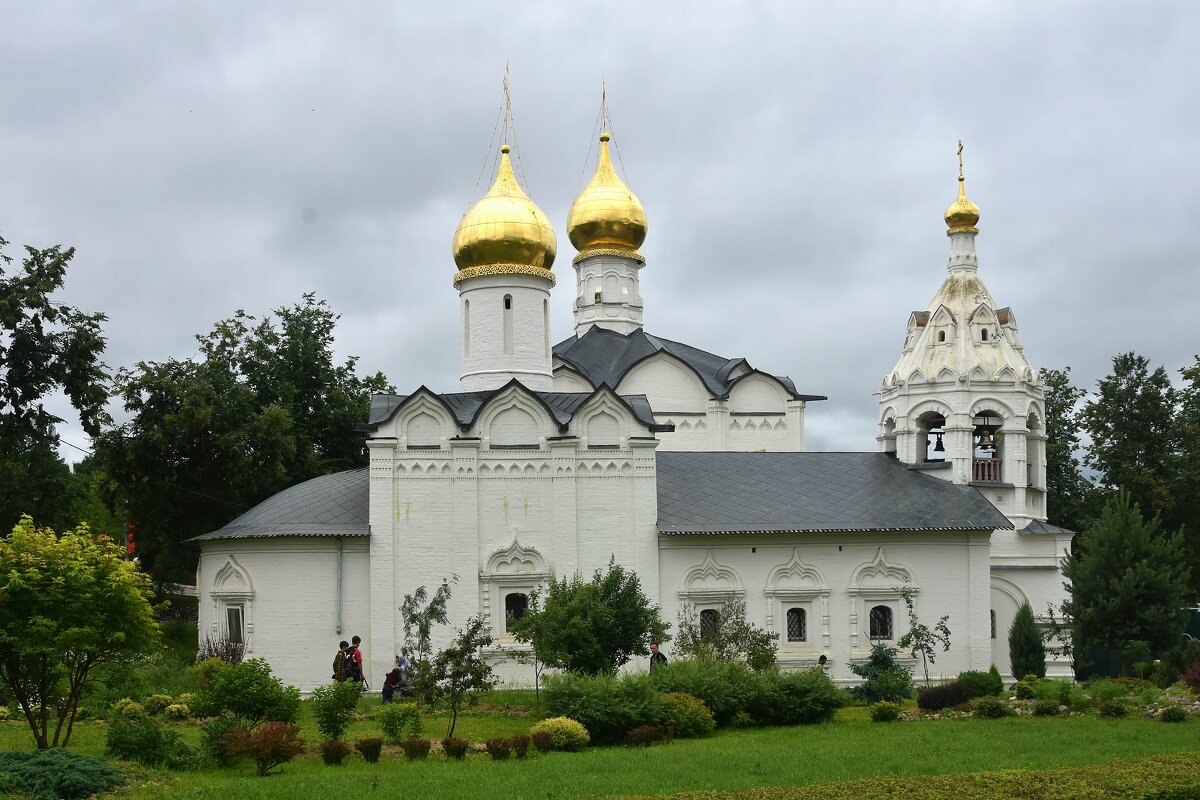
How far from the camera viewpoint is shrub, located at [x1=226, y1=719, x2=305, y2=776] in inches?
494

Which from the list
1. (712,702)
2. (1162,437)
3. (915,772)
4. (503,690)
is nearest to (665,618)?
(503,690)

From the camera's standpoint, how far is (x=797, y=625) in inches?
899

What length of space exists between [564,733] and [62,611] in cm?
516

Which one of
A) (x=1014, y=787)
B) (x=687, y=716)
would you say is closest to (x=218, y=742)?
(x=687, y=716)

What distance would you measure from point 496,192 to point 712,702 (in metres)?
10.9

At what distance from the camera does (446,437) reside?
21875mm

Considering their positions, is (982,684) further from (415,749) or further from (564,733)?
(415,749)

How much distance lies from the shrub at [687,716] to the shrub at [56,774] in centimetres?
620

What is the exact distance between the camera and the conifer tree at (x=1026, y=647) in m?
23.1

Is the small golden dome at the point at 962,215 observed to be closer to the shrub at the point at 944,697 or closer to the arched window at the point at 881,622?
the arched window at the point at 881,622

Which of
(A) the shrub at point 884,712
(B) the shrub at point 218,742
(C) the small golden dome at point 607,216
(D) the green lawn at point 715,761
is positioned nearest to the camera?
(D) the green lawn at point 715,761

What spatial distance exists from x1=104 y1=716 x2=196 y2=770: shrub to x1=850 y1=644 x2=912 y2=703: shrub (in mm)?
9745

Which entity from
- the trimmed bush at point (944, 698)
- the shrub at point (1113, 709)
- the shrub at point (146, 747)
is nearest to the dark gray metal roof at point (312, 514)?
the shrub at point (146, 747)

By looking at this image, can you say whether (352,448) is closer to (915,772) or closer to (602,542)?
(602,542)
